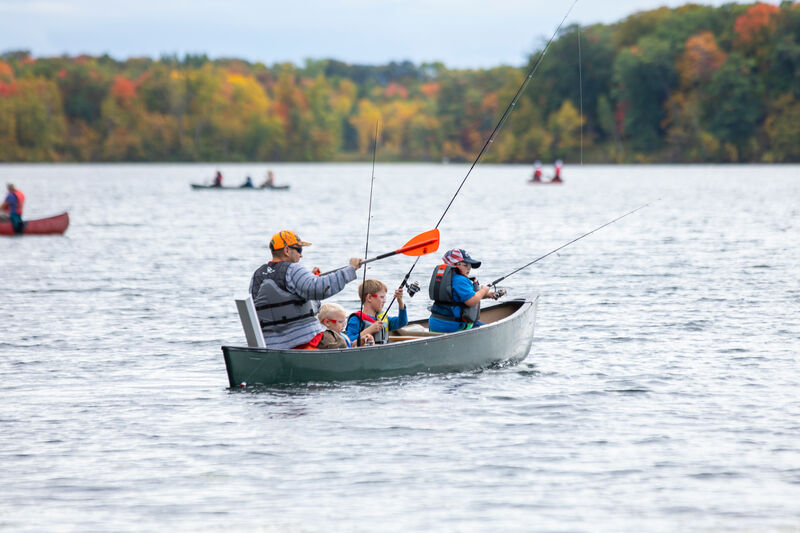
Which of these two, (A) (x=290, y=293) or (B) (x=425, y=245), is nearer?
(A) (x=290, y=293)

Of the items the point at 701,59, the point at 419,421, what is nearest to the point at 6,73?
the point at 701,59

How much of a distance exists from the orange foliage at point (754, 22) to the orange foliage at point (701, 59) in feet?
8.76

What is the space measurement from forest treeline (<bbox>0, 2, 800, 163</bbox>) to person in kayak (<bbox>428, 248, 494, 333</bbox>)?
8572cm

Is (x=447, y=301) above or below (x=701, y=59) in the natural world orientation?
below

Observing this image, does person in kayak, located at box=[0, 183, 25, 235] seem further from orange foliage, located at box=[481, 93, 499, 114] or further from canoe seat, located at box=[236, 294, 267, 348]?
orange foliage, located at box=[481, 93, 499, 114]

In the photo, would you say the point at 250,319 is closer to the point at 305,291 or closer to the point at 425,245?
the point at 305,291

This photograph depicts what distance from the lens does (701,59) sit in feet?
380

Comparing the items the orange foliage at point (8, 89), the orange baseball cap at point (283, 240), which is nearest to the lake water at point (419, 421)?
the orange baseball cap at point (283, 240)

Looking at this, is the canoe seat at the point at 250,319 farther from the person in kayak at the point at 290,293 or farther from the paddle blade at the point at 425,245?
the paddle blade at the point at 425,245

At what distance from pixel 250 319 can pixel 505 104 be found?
135388 millimetres

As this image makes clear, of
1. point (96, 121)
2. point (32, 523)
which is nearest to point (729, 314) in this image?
point (32, 523)

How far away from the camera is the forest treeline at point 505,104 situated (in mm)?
113938

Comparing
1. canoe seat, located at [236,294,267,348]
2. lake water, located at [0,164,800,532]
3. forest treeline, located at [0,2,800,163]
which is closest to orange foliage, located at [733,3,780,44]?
forest treeline, located at [0,2,800,163]

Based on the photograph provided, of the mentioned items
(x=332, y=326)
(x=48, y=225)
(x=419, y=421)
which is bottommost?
(x=48, y=225)
